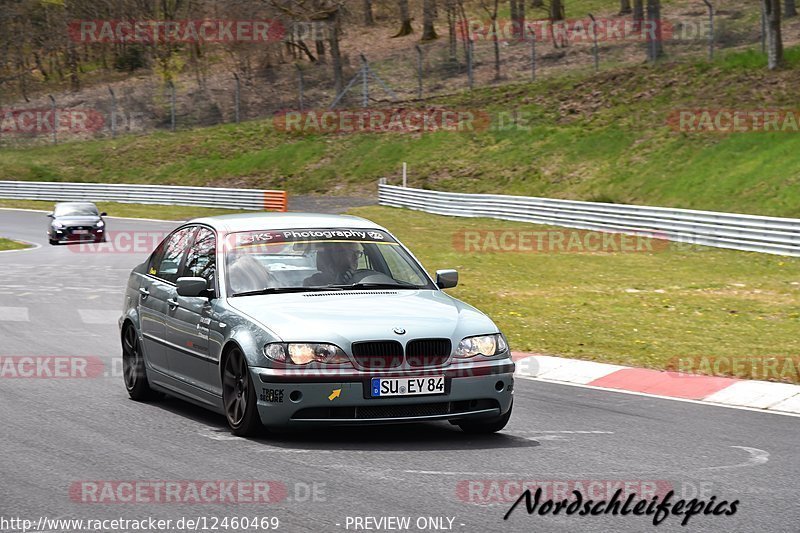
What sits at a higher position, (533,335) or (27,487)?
(27,487)

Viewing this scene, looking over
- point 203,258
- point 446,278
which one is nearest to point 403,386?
point 446,278

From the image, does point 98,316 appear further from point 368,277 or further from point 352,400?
point 352,400

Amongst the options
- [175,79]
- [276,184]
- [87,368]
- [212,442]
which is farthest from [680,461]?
[175,79]

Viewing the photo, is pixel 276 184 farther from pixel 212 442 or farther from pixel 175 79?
pixel 212 442

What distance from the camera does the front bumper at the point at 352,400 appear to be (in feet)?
25.8

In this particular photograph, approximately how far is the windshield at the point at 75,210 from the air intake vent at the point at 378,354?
91.7 feet

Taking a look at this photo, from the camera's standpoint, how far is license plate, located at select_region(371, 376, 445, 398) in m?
7.91

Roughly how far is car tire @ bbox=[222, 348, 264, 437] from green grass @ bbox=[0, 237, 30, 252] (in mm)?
25756

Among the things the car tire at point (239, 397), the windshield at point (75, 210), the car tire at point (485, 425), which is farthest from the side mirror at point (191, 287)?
the windshield at point (75, 210)

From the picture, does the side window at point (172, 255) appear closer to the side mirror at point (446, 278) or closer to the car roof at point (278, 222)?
the car roof at point (278, 222)

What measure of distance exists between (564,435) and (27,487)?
3.80 meters

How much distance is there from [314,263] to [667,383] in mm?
4102

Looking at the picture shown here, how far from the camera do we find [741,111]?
41938mm

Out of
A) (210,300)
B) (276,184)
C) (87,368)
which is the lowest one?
(276,184)
